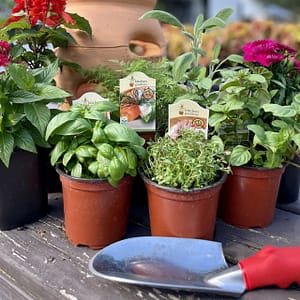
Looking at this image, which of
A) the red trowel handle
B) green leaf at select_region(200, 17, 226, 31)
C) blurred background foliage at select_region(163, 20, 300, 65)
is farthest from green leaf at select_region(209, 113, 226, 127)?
blurred background foliage at select_region(163, 20, 300, 65)

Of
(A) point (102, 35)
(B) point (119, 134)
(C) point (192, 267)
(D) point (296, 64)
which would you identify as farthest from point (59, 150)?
(D) point (296, 64)

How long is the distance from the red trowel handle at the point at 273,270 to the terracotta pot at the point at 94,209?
11.4 inches

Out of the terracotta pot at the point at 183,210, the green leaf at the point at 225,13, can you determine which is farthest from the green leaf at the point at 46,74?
the green leaf at the point at 225,13

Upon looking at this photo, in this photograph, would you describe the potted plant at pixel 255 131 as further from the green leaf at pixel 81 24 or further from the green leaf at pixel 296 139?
the green leaf at pixel 81 24

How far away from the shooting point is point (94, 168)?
30.5 inches

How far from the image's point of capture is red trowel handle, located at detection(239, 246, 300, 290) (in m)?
0.68

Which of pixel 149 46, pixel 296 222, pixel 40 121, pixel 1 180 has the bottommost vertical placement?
pixel 296 222

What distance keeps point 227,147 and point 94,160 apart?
13.3 inches

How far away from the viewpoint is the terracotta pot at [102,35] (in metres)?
1.12

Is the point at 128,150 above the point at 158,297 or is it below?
above

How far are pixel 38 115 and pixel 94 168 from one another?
19 cm

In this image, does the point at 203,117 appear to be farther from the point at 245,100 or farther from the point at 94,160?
the point at 94,160

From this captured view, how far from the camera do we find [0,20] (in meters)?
1.07

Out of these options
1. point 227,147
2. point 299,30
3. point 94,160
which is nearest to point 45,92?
point 94,160
